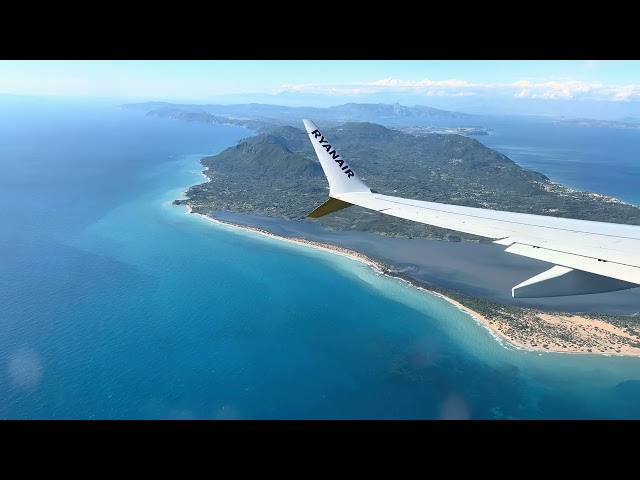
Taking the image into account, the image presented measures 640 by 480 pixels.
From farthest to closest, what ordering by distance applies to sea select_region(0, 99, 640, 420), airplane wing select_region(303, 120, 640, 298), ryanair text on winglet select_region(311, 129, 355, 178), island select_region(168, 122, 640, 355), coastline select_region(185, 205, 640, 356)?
island select_region(168, 122, 640, 355), coastline select_region(185, 205, 640, 356), sea select_region(0, 99, 640, 420), ryanair text on winglet select_region(311, 129, 355, 178), airplane wing select_region(303, 120, 640, 298)

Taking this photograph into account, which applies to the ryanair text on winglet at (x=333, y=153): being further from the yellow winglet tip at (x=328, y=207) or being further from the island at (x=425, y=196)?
the island at (x=425, y=196)

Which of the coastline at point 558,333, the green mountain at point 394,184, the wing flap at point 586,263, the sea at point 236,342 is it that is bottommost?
the sea at point 236,342

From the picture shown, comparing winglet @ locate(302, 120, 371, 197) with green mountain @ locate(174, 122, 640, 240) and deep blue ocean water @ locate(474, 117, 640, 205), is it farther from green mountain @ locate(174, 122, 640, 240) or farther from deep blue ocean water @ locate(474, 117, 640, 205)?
deep blue ocean water @ locate(474, 117, 640, 205)

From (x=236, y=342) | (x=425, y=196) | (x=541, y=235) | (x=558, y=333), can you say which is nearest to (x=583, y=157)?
(x=425, y=196)

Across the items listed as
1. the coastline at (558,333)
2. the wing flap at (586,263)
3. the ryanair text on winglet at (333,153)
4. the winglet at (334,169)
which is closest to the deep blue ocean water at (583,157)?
the coastline at (558,333)

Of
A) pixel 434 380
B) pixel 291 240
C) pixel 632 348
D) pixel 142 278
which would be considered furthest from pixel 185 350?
pixel 632 348

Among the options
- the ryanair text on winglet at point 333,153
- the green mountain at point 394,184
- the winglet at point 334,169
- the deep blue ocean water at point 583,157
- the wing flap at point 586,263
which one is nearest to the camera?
the wing flap at point 586,263

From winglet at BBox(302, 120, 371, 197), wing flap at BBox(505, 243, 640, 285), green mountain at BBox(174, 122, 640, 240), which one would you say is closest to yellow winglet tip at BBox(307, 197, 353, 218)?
winglet at BBox(302, 120, 371, 197)
